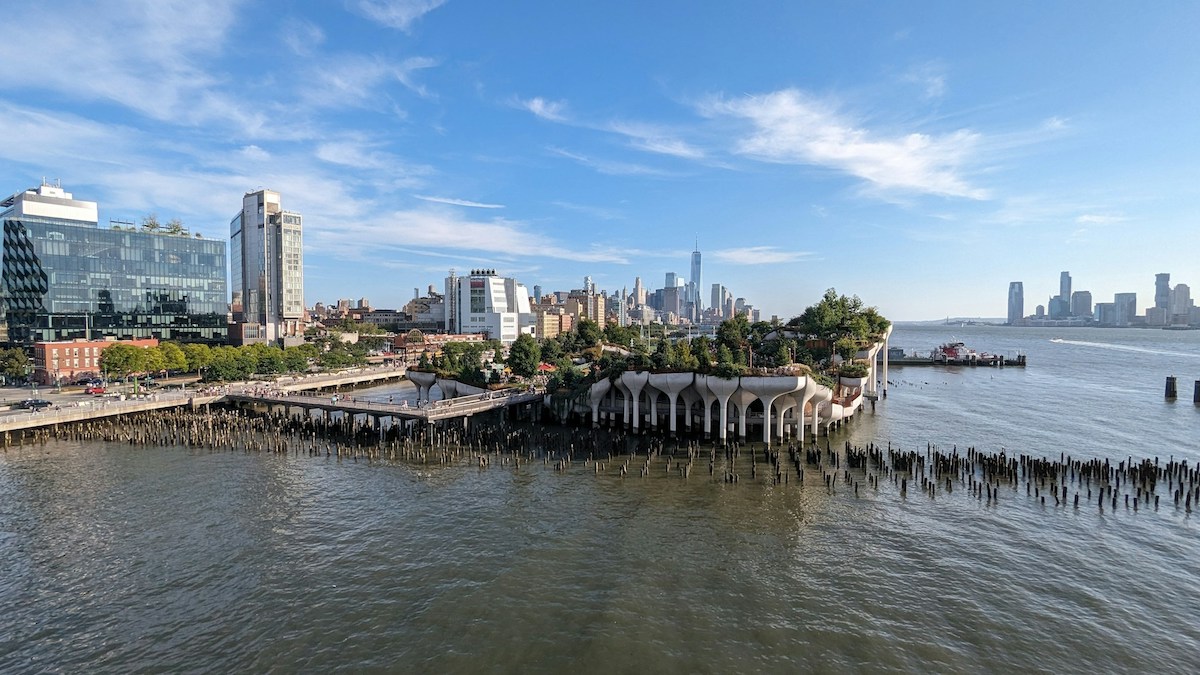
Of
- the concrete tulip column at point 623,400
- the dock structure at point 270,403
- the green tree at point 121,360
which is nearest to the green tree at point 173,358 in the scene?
the green tree at point 121,360

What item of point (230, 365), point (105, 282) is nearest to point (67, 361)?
point (230, 365)

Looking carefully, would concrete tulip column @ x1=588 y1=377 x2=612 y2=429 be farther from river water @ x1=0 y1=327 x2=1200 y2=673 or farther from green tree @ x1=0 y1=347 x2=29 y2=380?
green tree @ x1=0 y1=347 x2=29 y2=380

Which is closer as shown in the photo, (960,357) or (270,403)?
(270,403)

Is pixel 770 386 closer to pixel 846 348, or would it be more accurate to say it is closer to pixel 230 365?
pixel 846 348

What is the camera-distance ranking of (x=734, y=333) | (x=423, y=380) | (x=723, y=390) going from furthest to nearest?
1. (x=734, y=333)
2. (x=423, y=380)
3. (x=723, y=390)

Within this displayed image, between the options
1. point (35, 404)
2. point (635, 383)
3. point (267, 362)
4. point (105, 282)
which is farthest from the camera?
point (105, 282)

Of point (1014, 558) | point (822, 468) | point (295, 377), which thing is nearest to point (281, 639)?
point (1014, 558)
